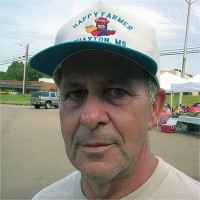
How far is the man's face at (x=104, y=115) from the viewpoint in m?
1.32

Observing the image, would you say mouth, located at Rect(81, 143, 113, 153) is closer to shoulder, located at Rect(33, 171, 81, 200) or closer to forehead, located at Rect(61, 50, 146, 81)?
forehead, located at Rect(61, 50, 146, 81)

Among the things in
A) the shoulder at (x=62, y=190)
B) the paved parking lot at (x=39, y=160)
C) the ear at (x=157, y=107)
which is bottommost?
the paved parking lot at (x=39, y=160)

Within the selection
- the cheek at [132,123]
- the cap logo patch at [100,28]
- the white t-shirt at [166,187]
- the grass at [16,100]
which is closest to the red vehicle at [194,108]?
the white t-shirt at [166,187]

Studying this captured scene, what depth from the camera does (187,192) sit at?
1.42 metres

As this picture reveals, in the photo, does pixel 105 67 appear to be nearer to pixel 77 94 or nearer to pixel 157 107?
pixel 77 94

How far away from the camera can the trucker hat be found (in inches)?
52.7

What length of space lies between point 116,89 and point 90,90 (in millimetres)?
122

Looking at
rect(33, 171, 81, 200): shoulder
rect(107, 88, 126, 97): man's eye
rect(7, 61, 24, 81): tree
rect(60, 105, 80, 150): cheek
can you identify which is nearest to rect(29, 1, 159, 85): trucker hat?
rect(107, 88, 126, 97): man's eye

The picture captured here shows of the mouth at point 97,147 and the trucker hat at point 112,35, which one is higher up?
the trucker hat at point 112,35

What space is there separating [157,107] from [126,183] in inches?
16.9

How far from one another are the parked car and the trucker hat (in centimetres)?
2964

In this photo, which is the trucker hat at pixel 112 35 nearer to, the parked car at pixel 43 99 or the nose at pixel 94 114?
the nose at pixel 94 114

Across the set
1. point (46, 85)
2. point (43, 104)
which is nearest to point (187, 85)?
point (43, 104)

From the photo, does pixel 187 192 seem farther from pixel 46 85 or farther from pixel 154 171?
pixel 46 85
